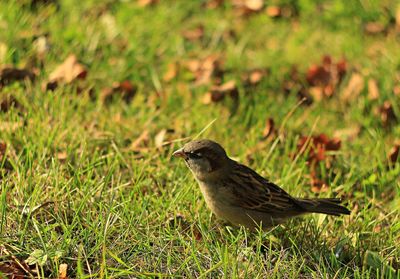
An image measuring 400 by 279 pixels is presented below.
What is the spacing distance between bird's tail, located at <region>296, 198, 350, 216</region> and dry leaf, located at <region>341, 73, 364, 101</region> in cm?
249

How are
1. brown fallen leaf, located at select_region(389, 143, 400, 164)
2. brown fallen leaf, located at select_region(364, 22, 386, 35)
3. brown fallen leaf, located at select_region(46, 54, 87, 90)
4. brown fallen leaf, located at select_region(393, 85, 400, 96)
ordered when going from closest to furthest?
1. brown fallen leaf, located at select_region(389, 143, 400, 164)
2. brown fallen leaf, located at select_region(46, 54, 87, 90)
3. brown fallen leaf, located at select_region(393, 85, 400, 96)
4. brown fallen leaf, located at select_region(364, 22, 386, 35)

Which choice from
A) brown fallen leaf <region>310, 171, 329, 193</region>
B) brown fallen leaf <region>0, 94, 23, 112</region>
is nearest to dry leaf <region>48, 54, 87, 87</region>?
brown fallen leaf <region>0, 94, 23, 112</region>

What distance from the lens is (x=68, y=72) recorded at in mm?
6238

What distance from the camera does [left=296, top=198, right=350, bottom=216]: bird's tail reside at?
15.4 ft

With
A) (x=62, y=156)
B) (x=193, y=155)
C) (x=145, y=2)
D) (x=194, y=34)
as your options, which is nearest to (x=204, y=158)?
(x=193, y=155)

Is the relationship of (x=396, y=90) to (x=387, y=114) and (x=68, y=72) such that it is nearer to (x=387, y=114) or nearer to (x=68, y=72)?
(x=387, y=114)

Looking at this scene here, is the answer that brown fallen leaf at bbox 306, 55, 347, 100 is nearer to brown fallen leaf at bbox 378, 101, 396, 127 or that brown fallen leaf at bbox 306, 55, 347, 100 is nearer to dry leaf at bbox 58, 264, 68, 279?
brown fallen leaf at bbox 378, 101, 396, 127

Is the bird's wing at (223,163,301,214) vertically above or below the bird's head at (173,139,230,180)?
below

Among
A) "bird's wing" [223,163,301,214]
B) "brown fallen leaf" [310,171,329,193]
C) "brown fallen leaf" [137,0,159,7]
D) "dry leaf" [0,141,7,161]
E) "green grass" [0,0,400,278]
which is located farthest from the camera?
"brown fallen leaf" [137,0,159,7]

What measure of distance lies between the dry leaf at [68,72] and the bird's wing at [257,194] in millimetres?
1944

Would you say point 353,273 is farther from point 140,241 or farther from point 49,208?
point 49,208

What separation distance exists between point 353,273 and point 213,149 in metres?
1.22

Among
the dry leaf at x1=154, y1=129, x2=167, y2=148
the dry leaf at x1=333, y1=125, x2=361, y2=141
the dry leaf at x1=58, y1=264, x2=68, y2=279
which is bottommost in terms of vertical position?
the dry leaf at x1=333, y1=125, x2=361, y2=141

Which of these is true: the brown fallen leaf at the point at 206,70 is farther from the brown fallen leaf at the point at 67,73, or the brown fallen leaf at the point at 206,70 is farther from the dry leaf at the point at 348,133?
the dry leaf at the point at 348,133
